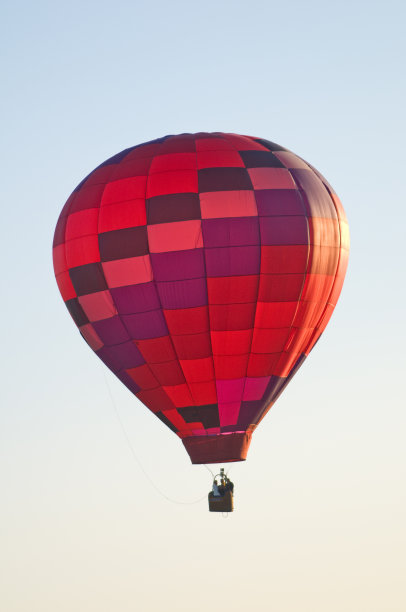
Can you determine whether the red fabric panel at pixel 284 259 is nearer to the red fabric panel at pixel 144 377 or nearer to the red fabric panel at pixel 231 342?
the red fabric panel at pixel 231 342

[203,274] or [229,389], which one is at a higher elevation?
[203,274]

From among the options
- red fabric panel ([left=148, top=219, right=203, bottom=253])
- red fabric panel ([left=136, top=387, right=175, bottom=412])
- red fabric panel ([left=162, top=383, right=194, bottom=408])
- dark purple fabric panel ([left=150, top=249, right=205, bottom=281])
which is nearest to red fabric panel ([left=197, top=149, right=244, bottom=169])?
red fabric panel ([left=148, top=219, right=203, bottom=253])

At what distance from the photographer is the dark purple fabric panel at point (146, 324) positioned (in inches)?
1501

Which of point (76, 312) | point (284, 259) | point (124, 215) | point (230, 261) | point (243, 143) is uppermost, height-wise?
point (243, 143)

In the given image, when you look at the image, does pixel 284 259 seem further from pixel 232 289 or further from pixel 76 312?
pixel 76 312

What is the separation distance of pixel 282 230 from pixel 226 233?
1.16 meters

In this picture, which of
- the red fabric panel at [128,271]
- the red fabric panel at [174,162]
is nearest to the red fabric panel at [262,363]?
the red fabric panel at [128,271]

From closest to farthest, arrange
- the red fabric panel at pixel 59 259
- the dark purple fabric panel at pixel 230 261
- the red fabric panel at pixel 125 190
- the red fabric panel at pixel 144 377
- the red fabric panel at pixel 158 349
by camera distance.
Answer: the dark purple fabric panel at pixel 230 261 < the red fabric panel at pixel 158 349 < the red fabric panel at pixel 125 190 < the red fabric panel at pixel 144 377 < the red fabric panel at pixel 59 259

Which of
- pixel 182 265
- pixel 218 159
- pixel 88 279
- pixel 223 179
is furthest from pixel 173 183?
pixel 88 279

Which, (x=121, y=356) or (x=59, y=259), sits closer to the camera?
(x=121, y=356)

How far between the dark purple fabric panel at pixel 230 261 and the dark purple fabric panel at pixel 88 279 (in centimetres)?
228

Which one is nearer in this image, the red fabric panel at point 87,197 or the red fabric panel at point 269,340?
the red fabric panel at point 269,340

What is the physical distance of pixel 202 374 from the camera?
38.5 meters

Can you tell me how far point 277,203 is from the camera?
3831cm
